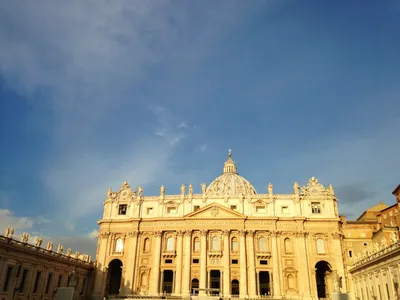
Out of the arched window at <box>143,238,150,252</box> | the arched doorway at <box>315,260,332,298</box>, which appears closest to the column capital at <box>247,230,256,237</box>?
the arched doorway at <box>315,260,332,298</box>

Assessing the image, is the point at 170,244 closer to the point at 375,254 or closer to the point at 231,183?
the point at 375,254

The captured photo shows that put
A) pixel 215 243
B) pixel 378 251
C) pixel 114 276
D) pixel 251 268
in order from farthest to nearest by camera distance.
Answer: pixel 114 276 → pixel 215 243 → pixel 251 268 → pixel 378 251

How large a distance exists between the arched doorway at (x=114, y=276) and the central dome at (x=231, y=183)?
36832 millimetres

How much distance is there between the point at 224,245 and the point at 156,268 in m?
12.9

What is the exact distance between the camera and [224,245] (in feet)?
215

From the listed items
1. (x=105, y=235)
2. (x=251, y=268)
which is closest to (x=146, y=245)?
(x=105, y=235)

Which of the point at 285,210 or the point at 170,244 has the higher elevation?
the point at 285,210

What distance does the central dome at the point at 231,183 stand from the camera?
4031 inches

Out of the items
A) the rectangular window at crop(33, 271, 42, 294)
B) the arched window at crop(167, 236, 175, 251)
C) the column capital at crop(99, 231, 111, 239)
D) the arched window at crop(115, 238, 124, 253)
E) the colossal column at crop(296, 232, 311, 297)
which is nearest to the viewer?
the rectangular window at crop(33, 271, 42, 294)

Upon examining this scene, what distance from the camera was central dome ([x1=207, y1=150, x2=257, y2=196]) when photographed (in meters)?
102

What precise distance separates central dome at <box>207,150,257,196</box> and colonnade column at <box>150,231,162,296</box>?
3459cm

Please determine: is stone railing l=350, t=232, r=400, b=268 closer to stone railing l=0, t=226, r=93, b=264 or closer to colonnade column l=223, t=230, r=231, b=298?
colonnade column l=223, t=230, r=231, b=298

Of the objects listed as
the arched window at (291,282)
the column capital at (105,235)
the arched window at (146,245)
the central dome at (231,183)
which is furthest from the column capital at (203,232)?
the central dome at (231,183)

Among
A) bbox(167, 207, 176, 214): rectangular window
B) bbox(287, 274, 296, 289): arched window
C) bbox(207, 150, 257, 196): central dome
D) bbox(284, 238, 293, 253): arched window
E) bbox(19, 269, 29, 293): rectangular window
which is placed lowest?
bbox(19, 269, 29, 293): rectangular window
